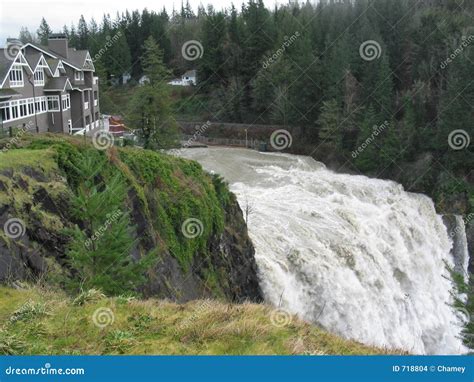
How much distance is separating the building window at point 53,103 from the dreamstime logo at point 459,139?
109 ft

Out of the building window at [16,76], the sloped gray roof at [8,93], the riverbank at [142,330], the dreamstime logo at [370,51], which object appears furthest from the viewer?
the dreamstime logo at [370,51]

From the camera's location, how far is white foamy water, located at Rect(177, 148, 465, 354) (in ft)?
71.1

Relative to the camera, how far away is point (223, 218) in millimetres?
21391

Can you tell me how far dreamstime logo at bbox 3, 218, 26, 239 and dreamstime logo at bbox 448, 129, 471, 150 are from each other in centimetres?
4012

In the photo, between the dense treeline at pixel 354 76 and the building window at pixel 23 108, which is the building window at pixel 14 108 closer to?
the building window at pixel 23 108

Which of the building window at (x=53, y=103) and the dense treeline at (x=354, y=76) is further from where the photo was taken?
the dense treeline at (x=354, y=76)

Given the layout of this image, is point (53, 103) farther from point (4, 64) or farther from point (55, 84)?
point (4, 64)

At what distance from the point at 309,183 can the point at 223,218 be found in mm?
→ 14301

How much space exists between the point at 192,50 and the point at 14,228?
71.4m

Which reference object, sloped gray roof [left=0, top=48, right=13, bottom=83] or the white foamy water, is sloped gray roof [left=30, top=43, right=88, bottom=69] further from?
the white foamy water

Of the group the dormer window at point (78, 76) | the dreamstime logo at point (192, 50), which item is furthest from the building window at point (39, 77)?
the dreamstime logo at point (192, 50)

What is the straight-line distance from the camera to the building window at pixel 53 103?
32156 millimetres

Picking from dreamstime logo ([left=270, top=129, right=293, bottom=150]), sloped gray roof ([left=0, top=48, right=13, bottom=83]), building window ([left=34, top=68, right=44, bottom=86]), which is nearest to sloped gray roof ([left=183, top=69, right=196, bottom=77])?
dreamstime logo ([left=270, top=129, right=293, bottom=150])

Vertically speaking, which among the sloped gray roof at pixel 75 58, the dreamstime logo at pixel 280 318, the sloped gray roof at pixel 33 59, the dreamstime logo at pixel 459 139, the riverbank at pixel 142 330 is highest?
the sloped gray roof at pixel 75 58
